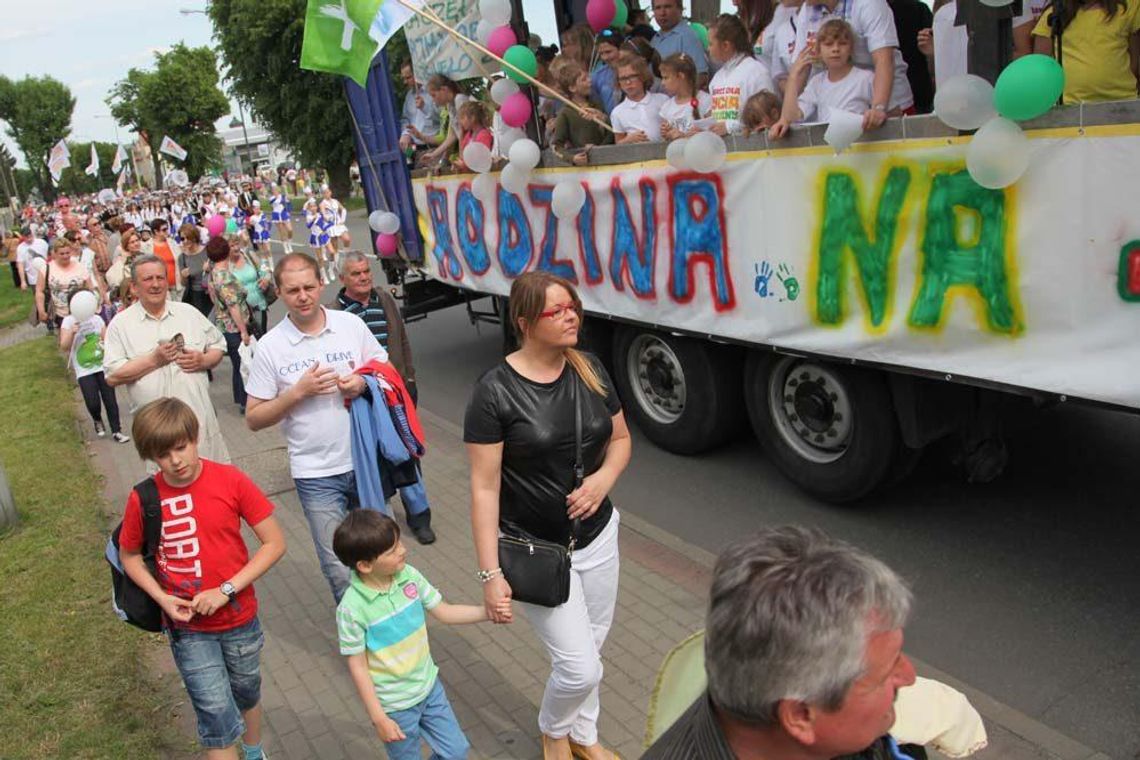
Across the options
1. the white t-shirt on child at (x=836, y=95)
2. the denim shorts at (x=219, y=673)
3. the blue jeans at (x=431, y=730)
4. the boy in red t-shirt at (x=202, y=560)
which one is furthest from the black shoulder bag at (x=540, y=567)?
the white t-shirt on child at (x=836, y=95)

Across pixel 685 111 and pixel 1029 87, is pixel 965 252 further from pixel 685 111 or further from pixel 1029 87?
pixel 685 111

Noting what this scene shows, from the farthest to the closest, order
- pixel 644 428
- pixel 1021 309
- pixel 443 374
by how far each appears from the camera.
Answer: pixel 443 374 → pixel 644 428 → pixel 1021 309

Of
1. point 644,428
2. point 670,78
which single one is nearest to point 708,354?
point 644,428

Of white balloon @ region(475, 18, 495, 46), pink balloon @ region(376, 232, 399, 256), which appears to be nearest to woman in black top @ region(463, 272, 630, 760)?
white balloon @ region(475, 18, 495, 46)

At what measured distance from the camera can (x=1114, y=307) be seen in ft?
12.6

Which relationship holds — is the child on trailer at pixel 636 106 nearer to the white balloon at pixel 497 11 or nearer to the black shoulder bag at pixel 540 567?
the white balloon at pixel 497 11

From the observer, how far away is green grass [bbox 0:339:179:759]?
4117 millimetres

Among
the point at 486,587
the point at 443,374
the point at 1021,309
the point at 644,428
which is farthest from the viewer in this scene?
the point at 443,374

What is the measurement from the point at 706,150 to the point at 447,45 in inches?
161

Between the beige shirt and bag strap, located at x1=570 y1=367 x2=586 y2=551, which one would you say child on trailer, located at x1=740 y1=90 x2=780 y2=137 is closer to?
bag strap, located at x1=570 y1=367 x2=586 y2=551

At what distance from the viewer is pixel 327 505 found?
4160 millimetres

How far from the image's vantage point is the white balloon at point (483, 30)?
7.66m

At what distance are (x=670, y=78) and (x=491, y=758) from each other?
14.2 feet

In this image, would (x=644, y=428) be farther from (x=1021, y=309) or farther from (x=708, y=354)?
(x=1021, y=309)
